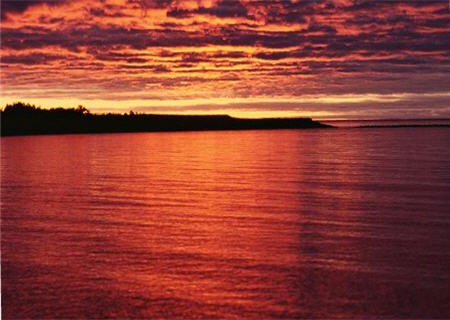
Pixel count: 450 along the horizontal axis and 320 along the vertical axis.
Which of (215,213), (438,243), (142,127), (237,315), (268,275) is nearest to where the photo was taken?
(237,315)

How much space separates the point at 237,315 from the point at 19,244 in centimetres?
519

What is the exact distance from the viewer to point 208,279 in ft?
28.2

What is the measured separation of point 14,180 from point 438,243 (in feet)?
51.3

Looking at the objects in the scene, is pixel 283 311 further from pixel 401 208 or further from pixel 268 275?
pixel 401 208

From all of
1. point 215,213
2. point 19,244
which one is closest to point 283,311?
point 19,244

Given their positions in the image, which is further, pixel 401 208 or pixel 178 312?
pixel 401 208

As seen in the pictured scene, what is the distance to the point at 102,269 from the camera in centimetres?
920

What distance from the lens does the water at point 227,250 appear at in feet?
25.0

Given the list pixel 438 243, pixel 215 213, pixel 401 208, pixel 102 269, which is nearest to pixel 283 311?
pixel 102 269

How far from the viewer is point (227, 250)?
10352 mm

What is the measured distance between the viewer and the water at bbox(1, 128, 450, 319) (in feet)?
25.0

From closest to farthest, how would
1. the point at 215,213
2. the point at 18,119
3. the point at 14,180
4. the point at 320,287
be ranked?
the point at 320,287 < the point at 215,213 < the point at 14,180 < the point at 18,119

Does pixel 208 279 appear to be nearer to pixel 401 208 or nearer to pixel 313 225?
pixel 313 225

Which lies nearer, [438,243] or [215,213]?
[438,243]
